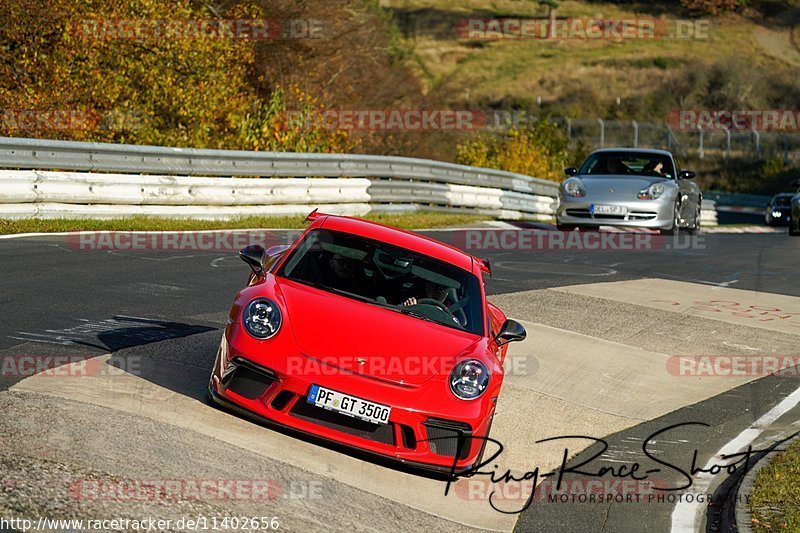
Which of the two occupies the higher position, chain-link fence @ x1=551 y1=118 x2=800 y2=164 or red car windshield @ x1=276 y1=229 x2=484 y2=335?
red car windshield @ x1=276 y1=229 x2=484 y2=335

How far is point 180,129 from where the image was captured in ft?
75.3

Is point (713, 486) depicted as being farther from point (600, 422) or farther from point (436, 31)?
point (436, 31)

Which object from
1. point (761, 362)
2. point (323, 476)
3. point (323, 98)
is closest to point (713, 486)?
point (323, 476)

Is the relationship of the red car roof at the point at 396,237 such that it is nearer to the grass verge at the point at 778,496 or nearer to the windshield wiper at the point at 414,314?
the windshield wiper at the point at 414,314

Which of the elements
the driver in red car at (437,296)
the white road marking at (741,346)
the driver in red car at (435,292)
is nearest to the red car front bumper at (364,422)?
the driver in red car at (437,296)

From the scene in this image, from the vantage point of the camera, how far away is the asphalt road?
6637 mm

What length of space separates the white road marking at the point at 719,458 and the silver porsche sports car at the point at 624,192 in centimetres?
954

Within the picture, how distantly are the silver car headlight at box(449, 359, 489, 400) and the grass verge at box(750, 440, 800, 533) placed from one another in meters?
1.71

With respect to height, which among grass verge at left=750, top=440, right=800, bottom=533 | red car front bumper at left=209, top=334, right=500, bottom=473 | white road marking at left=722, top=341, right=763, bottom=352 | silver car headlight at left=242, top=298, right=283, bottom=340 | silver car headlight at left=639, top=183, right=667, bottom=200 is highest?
silver car headlight at left=242, top=298, right=283, bottom=340

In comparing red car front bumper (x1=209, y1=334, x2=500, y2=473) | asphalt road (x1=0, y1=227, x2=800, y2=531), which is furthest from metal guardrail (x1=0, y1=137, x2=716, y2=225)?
red car front bumper (x1=209, y1=334, x2=500, y2=473)

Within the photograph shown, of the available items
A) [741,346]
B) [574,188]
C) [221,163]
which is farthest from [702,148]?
[741,346]

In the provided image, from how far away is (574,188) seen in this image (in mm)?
Answer: 19672

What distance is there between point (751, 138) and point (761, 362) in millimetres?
45896

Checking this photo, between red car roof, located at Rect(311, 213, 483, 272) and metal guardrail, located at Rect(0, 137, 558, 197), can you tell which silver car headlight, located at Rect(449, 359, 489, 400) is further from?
metal guardrail, located at Rect(0, 137, 558, 197)
